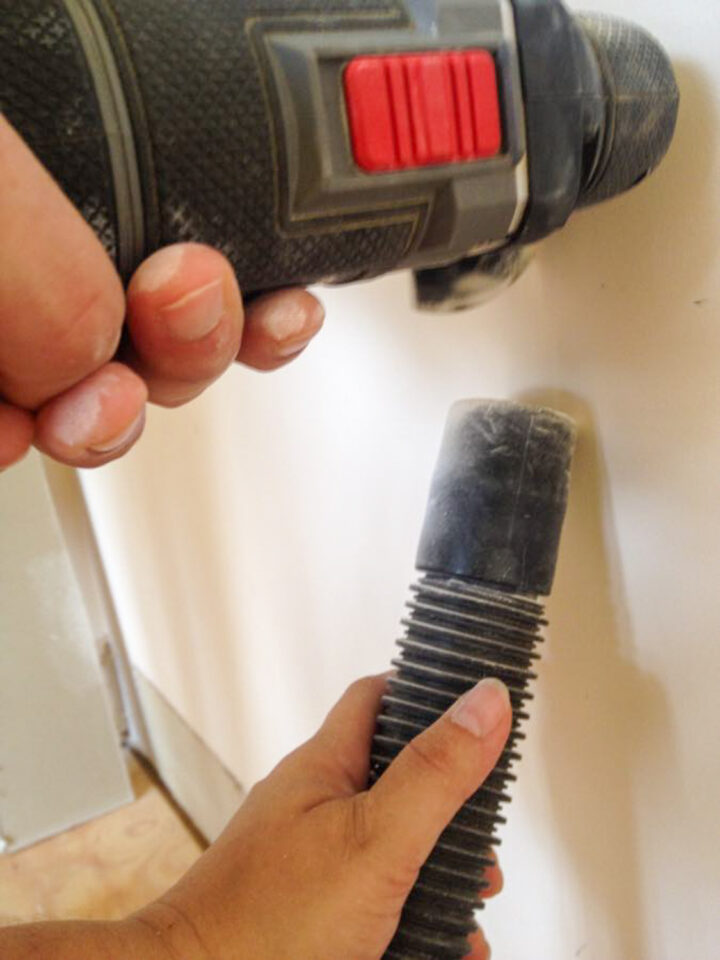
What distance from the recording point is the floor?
118 centimetres

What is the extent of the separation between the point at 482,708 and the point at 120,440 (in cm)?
22

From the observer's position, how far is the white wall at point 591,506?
0.38 meters

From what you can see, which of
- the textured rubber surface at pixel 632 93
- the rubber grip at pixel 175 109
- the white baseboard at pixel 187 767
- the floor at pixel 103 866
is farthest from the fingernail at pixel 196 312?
the floor at pixel 103 866

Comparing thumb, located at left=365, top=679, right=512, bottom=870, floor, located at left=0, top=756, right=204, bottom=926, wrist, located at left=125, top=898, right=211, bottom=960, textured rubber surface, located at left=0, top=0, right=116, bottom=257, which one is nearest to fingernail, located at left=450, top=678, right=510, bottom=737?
thumb, located at left=365, top=679, right=512, bottom=870

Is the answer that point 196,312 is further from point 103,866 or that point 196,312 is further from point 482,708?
point 103,866

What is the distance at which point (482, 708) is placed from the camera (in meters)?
0.40

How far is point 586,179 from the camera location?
347 millimetres

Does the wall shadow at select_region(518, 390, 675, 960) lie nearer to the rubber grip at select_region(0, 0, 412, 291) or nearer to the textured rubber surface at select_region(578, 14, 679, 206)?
the textured rubber surface at select_region(578, 14, 679, 206)

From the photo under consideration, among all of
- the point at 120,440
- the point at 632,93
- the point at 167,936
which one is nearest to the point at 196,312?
the point at 120,440

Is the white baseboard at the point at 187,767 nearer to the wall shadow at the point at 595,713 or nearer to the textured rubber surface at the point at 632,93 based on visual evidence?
the wall shadow at the point at 595,713

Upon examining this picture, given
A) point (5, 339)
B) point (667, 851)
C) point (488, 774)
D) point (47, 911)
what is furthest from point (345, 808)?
point (47, 911)

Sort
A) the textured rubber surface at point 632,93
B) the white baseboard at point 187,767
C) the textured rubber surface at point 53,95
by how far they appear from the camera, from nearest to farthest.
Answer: the textured rubber surface at point 53,95 < the textured rubber surface at point 632,93 < the white baseboard at point 187,767

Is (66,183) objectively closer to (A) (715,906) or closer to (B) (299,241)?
(B) (299,241)

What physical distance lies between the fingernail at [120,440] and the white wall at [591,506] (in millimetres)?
248
